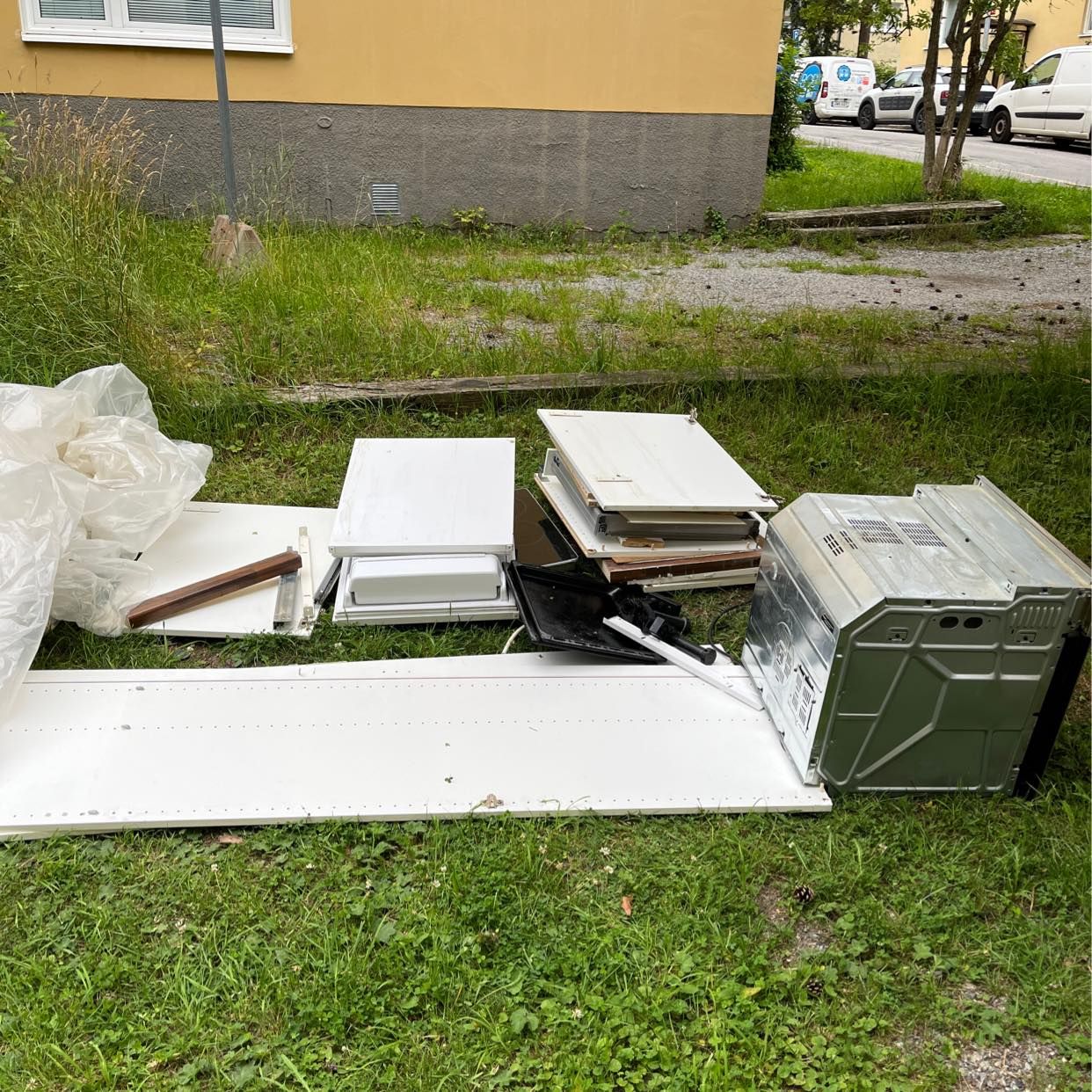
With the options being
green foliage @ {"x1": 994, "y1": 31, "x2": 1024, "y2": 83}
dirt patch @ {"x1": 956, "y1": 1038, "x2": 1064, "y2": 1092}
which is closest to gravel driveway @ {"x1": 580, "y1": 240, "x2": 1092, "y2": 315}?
Result: green foliage @ {"x1": 994, "y1": 31, "x2": 1024, "y2": 83}

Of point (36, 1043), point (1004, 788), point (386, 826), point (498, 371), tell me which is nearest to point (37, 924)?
point (36, 1043)

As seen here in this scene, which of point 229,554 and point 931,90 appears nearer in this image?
point 229,554

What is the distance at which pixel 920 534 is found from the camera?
2615mm

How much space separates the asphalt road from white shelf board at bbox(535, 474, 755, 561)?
38.2 ft

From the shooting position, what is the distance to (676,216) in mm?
9477

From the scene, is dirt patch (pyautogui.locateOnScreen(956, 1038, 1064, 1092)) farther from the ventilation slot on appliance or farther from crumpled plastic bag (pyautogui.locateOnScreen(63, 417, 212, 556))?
crumpled plastic bag (pyautogui.locateOnScreen(63, 417, 212, 556))

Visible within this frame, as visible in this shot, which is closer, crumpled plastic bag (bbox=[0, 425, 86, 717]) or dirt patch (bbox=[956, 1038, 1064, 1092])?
dirt patch (bbox=[956, 1038, 1064, 1092])

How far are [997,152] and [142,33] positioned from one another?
45.0 feet

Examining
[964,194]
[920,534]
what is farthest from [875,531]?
[964,194]

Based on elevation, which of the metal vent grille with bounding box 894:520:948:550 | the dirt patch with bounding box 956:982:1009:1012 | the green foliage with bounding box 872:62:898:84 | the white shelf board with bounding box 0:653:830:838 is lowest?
the dirt patch with bounding box 956:982:1009:1012

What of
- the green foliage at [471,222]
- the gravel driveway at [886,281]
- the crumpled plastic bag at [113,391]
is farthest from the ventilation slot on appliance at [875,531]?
the green foliage at [471,222]

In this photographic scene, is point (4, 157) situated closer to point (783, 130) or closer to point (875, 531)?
point (875, 531)

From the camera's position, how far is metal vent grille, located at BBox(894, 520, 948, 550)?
8.40 ft

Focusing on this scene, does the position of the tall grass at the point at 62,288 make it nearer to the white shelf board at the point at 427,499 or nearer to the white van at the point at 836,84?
the white shelf board at the point at 427,499
